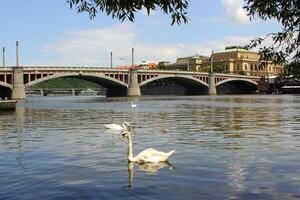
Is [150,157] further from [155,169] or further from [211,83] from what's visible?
[211,83]

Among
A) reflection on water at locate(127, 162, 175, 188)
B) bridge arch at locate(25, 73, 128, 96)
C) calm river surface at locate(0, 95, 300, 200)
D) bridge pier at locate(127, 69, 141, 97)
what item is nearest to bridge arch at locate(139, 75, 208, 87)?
bridge pier at locate(127, 69, 141, 97)

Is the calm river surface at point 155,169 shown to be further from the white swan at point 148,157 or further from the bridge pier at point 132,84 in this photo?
the bridge pier at point 132,84

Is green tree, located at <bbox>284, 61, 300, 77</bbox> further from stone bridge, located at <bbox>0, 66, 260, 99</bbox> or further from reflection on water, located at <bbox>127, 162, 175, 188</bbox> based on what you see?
stone bridge, located at <bbox>0, 66, 260, 99</bbox>

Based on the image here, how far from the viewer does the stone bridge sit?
125 m

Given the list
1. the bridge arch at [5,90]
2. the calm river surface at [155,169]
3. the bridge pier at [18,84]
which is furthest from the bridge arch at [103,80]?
the calm river surface at [155,169]

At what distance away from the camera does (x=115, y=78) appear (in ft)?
493

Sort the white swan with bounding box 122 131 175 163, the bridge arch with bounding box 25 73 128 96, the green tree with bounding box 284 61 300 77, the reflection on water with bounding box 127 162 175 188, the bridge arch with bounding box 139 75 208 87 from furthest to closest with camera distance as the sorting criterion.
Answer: the bridge arch with bounding box 139 75 208 87 → the bridge arch with bounding box 25 73 128 96 → the white swan with bounding box 122 131 175 163 → the reflection on water with bounding box 127 162 175 188 → the green tree with bounding box 284 61 300 77

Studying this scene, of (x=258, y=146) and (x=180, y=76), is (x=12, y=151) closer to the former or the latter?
(x=258, y=146)

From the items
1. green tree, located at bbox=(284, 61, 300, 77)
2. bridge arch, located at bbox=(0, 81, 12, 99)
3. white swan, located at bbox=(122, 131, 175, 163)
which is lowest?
white swan, located at bbox=(122, 131, 175, 163)

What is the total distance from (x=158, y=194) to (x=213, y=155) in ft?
24.3

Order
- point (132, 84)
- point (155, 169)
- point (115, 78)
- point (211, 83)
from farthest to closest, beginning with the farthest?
point (211, 83) < point (132, 84) < point (115, 78) < point (155, 169)

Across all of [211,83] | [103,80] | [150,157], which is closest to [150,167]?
[150,157]

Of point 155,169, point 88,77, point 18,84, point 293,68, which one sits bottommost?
point 155,169

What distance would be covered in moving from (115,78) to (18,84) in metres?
33.7
